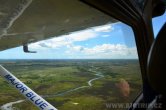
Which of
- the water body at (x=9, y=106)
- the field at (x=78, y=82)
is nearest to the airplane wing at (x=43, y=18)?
the field at (x=78, y=82)

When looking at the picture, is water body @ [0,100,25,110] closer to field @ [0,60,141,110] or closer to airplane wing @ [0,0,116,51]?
field @ [0,60,141,110]

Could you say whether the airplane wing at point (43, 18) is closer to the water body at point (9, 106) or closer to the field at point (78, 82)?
the field at point (78, 82)

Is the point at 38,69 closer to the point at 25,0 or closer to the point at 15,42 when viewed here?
the point at 15,42

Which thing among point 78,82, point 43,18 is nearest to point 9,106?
point 78,82

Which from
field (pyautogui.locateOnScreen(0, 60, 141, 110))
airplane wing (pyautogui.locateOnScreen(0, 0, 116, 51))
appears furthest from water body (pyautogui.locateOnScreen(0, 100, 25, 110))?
airplane wing (pyautogui.locateOnScreen(0, 0, 116, 51))

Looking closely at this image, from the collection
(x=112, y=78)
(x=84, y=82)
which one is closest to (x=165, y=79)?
(x=112, y=78)

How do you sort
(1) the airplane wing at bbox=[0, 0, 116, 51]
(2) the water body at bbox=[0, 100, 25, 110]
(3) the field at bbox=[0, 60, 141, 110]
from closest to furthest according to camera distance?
1. (1) the airplane wing at bbox=[0, 0, 116, 51]
2. (3) the field at bbox=[0, 60, 141, 110]
3. (2) the water body at bbox=[0, 100, 25, 110]

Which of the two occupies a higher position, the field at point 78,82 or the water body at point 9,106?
the field at point 78,82
